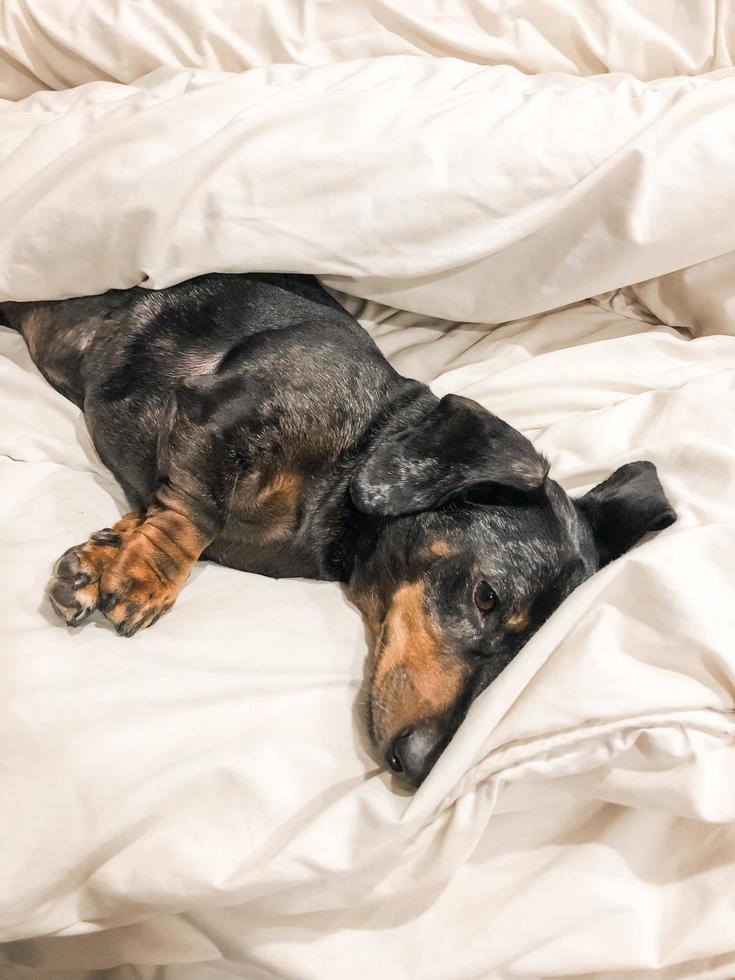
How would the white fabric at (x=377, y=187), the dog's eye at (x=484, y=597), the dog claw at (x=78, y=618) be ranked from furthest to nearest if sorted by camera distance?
the white fabric at (x=377, y=187), the dog's eye at (x=484, y=597), the dog claw at (x=78, y=618)

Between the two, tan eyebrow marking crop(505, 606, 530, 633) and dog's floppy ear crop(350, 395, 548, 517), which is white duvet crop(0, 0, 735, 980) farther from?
dog's floppy ear crop(350, 395, 548, 517)

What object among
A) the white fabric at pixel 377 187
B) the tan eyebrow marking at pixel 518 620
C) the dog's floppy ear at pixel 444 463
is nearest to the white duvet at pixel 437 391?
the white fabric at pixel 377 187

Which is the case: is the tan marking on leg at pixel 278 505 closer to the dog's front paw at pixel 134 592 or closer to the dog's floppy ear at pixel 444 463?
the dog's floppy ear at pixel 444 463

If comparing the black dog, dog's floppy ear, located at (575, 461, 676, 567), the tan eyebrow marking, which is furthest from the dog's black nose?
dog's floppy ear, located at (575, 461, 676, 567)

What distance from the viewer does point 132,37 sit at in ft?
7.04

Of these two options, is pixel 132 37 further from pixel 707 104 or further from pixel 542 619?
pixel 542 619

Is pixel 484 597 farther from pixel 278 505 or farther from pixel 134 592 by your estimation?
pixel 134 592

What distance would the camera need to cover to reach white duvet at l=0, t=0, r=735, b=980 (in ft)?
3.95

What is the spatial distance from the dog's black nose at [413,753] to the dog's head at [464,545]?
5 cm

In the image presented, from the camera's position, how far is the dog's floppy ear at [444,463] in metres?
1.52

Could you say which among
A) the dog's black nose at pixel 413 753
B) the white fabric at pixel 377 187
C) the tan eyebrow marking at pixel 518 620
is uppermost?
the white fabric at pixel 377 187

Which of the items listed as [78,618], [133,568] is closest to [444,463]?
[133,568]

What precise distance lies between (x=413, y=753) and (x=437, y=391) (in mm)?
1022

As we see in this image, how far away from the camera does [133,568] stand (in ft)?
4.77
